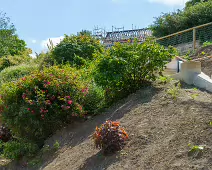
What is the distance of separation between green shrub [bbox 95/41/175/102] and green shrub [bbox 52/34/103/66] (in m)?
5.51

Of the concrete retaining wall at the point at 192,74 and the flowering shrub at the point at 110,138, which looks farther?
the concrete retaining wall at the point at 192,74

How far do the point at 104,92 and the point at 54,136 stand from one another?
1.49 metres

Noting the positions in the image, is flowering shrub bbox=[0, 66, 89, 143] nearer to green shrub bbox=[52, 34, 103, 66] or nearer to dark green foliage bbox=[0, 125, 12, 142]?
dark green foliage bbox=[0, 125, 12, 142]

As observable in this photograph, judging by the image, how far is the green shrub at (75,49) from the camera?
13812 millimetres

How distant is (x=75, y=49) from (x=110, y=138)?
28.5ft

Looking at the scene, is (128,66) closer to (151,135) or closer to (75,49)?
(151,135)

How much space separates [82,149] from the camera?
645 centimetres

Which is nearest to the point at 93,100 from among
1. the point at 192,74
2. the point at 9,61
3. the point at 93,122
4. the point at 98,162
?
the point at 93,122

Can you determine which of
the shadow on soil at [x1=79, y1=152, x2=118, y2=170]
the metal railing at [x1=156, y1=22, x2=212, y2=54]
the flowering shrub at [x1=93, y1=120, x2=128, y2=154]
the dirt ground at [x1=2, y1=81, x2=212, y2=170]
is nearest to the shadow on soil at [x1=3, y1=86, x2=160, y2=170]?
the dirt ground at [x1=2, y1=81, x2=212, y2=170]

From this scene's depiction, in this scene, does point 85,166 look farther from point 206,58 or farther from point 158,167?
point 206,58

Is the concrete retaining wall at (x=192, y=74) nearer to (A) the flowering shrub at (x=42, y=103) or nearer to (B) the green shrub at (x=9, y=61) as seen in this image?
(A) the flowering shrub at (x=42, y=103)

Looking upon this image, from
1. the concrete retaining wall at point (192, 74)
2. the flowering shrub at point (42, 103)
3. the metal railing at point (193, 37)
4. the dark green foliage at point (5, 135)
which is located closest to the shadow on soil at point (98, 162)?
the flowering shrub at point (42, 103)

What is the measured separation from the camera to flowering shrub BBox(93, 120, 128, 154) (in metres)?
5.54

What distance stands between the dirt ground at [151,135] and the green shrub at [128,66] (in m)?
0.37
